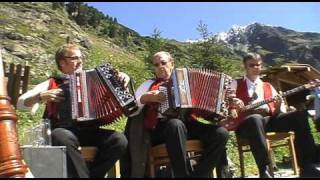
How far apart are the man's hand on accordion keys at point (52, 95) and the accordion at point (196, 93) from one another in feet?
2.86

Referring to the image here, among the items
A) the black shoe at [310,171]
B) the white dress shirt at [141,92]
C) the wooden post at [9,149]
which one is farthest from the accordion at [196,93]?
the wooden post at [9,149]

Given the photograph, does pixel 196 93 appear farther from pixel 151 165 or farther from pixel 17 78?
pixel 17 78

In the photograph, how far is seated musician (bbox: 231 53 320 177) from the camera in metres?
4.39

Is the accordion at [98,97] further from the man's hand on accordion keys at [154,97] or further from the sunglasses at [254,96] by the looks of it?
the sunglasses at [254,96]

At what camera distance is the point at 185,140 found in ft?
13.3

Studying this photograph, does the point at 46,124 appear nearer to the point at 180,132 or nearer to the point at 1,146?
the point at 180,132

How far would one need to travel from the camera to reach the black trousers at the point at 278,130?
14.3 feet

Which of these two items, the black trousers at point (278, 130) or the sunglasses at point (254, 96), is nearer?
the black trousers at point (278, 130)

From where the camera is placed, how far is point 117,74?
13.1ft

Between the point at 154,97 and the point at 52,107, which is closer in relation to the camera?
the point at 52,107

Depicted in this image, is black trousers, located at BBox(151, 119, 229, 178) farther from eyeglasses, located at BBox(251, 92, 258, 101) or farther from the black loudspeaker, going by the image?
the black loudspeaker

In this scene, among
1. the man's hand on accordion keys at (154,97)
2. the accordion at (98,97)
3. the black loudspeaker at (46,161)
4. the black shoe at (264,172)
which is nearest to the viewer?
the black loudspeaker at (46,161)

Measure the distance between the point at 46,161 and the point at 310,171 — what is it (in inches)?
101

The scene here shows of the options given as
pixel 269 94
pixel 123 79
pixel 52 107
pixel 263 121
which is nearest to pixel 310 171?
pixel 263 121
